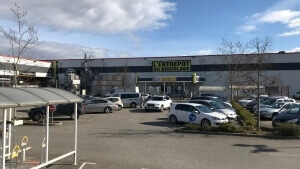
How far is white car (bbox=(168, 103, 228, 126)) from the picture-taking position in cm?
2255

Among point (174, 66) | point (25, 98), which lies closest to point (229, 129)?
point (25, 98)

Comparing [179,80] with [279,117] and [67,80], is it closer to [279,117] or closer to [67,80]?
[67,80]

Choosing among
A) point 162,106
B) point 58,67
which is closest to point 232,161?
point 162,106

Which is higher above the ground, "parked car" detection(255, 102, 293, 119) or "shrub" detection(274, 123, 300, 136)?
"parked car" detection(255, 102, 293, 119)

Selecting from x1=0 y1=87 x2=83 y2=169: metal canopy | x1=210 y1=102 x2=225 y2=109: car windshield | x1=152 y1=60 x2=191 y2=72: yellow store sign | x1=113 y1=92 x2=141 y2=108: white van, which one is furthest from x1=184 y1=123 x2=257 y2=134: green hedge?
x1=152 y1=60 x2=191 y2=72: yellow store sign

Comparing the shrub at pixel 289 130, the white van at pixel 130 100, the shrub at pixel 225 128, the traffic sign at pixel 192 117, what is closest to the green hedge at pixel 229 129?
the shrub at pixel 225 128

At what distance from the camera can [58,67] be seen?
86688mm

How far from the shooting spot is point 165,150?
567 inches

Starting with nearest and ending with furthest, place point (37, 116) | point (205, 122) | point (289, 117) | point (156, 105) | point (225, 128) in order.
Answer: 1. point (225, 128)
2. point (289, 117)
3. point (205, 122)
4. point (37, 116)
5. point (156, 105)

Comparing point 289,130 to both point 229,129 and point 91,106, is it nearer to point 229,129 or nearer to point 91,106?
point 229,129

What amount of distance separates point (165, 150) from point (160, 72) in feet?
217

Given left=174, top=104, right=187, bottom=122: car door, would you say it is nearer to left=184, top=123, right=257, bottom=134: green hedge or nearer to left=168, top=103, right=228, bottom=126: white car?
left=168, top=103, right=228, bottom=126: white car

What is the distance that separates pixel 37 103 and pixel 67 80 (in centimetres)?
6647

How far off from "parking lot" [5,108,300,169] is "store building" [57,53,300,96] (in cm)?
5051
